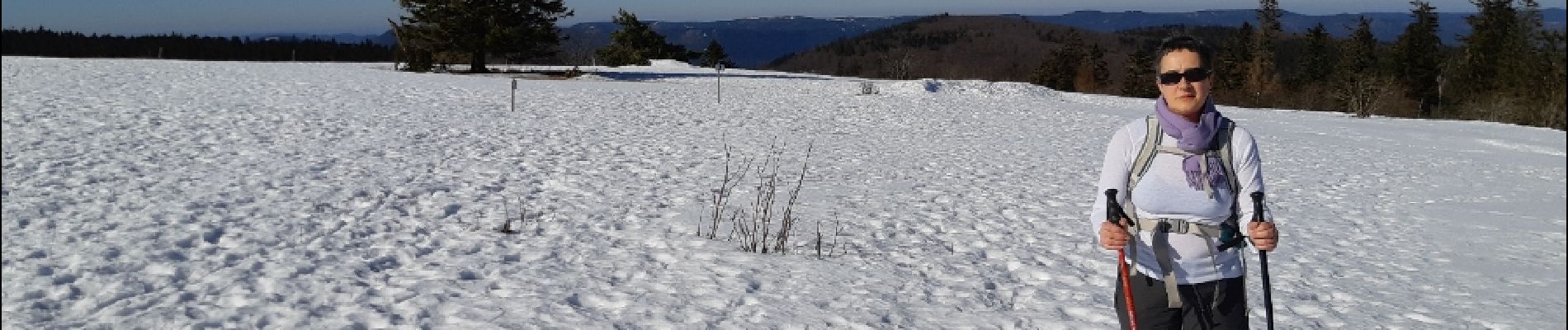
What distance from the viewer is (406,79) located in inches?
1132

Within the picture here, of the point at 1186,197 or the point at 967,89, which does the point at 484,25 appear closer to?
the point at 967,89

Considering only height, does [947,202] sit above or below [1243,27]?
below

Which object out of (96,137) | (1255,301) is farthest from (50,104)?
(1255,301)

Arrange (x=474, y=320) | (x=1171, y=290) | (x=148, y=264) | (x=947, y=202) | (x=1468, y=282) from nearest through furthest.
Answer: (x=1171, y=290) → (x=474, y=320) → (x=148, y=264) → (x=1468, y=282) → (x=947, y=202)

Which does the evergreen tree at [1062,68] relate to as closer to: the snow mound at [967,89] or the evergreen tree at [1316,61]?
the evergreen tree at [1316,61]

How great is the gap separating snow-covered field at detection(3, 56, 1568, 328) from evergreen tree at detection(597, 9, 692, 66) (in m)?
45.3

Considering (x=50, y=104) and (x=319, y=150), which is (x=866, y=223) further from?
(x=50, y=104)

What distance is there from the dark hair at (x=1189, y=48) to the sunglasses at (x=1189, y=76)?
24 millimetres

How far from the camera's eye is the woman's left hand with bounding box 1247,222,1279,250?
287cm

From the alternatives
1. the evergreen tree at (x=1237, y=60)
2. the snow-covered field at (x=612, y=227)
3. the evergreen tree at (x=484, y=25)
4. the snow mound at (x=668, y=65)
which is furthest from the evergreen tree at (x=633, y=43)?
the snow-covered field at (x=612, y=227)

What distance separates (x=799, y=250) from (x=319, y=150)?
7445 mm

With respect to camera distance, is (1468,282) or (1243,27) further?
(1243,27)

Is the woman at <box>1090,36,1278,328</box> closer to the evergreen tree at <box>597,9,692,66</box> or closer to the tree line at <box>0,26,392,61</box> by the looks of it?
the evergreen tree at <box>597,9,692,66</box>

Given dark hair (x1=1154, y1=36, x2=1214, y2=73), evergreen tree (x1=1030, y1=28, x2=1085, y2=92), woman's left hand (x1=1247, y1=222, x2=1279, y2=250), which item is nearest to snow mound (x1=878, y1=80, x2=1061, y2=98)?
dark hair (x1=1154, y1=36, x2=1214, y2=73)
